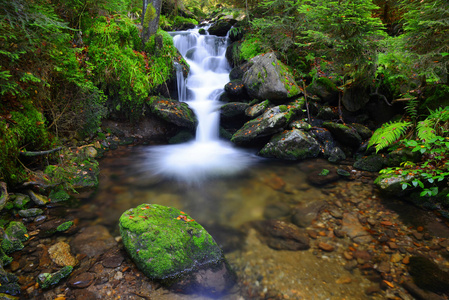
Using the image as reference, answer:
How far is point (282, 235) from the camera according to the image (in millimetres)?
3488

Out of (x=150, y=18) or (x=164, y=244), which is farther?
(x=150, y=18)

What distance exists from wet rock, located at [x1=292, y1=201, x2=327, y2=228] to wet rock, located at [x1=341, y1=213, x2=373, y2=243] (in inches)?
18.4

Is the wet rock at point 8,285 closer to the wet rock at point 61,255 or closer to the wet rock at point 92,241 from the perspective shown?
the wet rock at point 61,255

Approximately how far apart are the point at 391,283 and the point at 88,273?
3.58 metres

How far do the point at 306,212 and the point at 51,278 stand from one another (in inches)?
151

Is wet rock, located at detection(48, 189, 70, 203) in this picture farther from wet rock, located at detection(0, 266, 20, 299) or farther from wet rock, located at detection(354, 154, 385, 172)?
wet rock, located at detection(354, 154, 385, 172)

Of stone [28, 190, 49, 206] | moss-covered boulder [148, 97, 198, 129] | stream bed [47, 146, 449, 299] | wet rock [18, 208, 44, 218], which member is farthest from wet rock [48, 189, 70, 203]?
moss-covered boulder [148, 97, 198, 129]

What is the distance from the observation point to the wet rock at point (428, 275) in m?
2.49

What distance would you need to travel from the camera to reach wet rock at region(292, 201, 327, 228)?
12.5 ft

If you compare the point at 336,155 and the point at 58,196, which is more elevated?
the point at 336,155

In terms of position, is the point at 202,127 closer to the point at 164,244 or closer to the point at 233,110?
the point at 233,110

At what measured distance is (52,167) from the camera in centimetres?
390

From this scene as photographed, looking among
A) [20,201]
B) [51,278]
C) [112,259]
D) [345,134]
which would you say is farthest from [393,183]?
[20,201]

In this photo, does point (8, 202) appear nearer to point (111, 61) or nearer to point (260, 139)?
point (111, 61)
